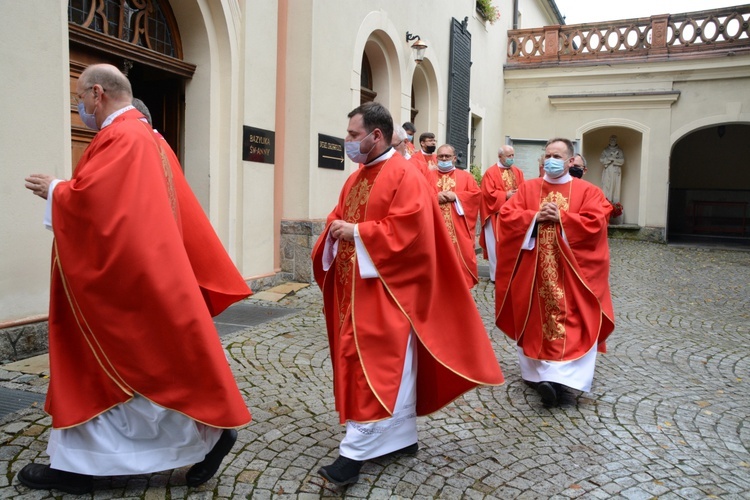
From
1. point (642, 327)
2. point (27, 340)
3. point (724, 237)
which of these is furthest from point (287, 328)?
point (724, 237)

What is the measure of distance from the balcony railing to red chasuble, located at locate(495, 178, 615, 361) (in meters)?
13.6

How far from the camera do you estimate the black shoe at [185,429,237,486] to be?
2887 mm

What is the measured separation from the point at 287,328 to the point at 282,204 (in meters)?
2.77

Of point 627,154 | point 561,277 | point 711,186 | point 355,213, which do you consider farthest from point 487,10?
point 355,213

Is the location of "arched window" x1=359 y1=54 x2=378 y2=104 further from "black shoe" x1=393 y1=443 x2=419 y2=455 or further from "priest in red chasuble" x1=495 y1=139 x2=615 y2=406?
"black shoe" x1=393 y1=443 x2=419 y2=455

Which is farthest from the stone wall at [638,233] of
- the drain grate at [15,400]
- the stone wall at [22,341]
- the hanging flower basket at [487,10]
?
the drain grate at [15,400]

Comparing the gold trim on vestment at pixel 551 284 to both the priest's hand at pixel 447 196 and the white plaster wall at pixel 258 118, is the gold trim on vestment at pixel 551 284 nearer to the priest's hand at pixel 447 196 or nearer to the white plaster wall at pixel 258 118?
the priest's hand at pixel 447 196

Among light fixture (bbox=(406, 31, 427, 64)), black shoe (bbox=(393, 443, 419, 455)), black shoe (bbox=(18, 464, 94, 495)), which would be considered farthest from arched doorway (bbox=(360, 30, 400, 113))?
black shoe (bbox=(18, 464, 94, 495))

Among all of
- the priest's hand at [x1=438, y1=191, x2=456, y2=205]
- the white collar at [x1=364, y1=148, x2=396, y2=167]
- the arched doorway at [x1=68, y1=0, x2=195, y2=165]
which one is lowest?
the priest's hand at [x1=438, y1=191, x2=456, y2=205]

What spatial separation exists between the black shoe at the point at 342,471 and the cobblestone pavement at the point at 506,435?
6 cm

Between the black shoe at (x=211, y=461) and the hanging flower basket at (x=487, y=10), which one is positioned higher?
the hanging flower basket at (x=487, y=10)

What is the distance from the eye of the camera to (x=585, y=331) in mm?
4379

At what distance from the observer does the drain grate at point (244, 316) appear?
5970 mm

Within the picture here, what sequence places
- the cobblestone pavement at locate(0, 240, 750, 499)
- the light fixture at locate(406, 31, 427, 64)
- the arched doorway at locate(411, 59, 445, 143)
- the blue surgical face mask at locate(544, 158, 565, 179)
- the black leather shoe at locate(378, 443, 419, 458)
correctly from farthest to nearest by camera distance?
the arched doorway at locate(411, 59, 445, 143)
the light fixture at locate(406, 31, 427, 64)
the blue surgical face mask at locate(544, 158, 565, 179)
the black leather shoe at locate(378, 443, 419, 458)
the cobblestone pavement at locate(0, 240, 750, 499)
